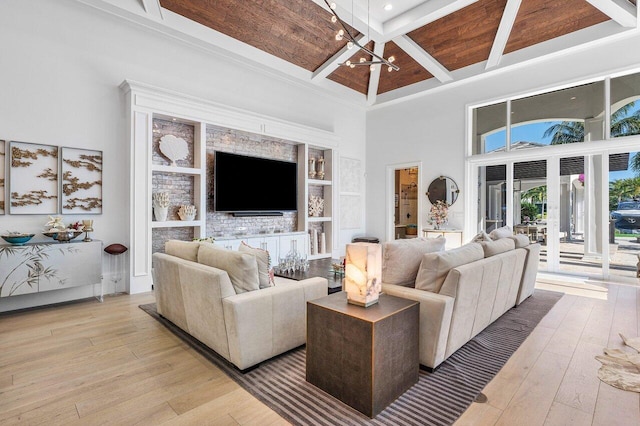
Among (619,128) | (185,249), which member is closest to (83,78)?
(185,249)

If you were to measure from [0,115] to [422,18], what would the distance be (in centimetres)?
573

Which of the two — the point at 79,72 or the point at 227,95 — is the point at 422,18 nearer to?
the point at 227,95

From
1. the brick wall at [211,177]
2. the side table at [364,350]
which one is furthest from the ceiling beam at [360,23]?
the side table at [364,350]

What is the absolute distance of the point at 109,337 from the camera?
9.62ft

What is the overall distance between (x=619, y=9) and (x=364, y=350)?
596cm

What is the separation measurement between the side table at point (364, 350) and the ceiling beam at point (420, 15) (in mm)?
4657

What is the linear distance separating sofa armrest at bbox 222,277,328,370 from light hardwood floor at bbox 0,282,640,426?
0.85 feet

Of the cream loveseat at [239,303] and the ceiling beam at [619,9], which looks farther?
the ceiling beam at [619,9]

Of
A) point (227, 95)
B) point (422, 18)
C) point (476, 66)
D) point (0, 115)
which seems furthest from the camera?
point (476, 66)

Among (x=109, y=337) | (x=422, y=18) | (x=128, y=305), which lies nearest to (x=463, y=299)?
(x=109, y=337)

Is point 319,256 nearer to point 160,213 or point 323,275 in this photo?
point 323,275

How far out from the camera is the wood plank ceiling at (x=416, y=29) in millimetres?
4879

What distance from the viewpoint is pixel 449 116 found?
6930 mm

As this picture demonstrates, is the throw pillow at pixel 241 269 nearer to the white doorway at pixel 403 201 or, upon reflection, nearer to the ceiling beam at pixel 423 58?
the ceiling beam at pixel 423 58
